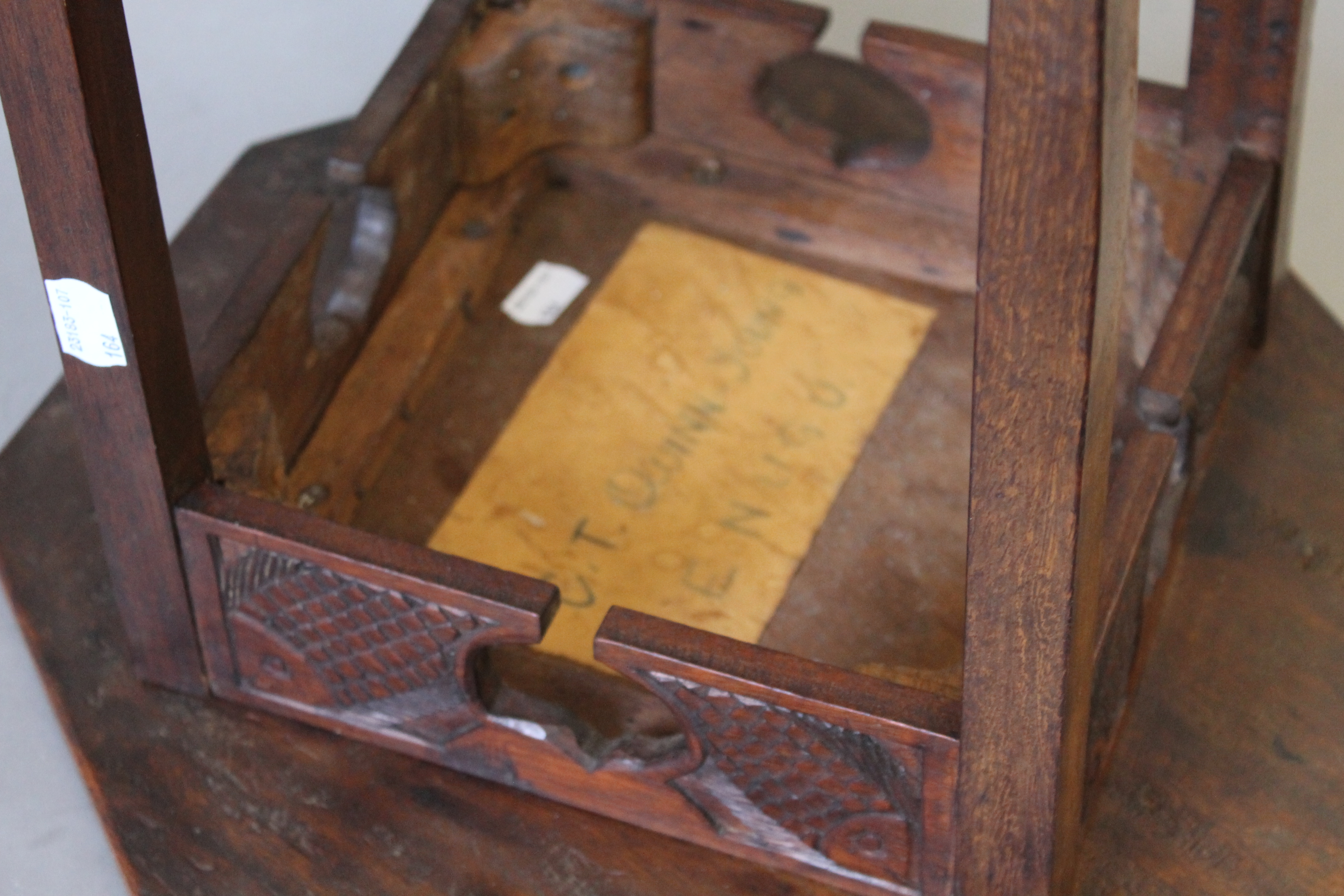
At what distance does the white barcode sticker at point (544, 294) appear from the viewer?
1591 mm

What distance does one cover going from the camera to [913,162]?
1574 mm

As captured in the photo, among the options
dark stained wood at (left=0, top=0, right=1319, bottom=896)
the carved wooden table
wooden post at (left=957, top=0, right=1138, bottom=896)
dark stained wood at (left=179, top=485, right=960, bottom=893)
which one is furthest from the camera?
the carved wooden table

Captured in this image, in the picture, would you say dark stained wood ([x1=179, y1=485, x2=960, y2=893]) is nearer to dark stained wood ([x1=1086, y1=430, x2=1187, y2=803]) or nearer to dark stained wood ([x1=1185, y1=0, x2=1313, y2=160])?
dark stained wood ([x1=1086, y1=430, x2=1187, y2=803])

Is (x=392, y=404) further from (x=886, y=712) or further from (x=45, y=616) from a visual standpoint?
(x=886, y=712)

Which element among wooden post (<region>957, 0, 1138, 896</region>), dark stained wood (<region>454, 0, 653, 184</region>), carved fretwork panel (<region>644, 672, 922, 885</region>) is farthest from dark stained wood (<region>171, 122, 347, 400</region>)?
wooden post (<region>957, 0, 1138, 896</region>)

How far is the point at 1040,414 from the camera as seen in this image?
93 cm

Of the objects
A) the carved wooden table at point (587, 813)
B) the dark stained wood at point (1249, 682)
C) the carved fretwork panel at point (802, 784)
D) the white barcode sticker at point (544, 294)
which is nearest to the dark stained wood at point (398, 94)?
the white barcode sticker at point (544, 294)

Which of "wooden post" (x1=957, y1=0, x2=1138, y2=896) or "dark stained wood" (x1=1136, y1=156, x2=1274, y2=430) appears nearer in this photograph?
"wooden post" (x1=957, y1=0, x2=1138, y2=896)

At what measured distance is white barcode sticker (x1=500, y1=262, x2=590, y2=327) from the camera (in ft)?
5.22

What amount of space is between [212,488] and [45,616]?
0.24 m

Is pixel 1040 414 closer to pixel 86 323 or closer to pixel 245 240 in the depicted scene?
pixel 86 323

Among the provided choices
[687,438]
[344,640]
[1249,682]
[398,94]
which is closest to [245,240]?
[398,94]

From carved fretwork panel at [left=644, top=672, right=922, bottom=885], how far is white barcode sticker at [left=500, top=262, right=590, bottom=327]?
50 centimetres

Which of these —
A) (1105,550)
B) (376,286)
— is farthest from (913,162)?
(1105,550)
